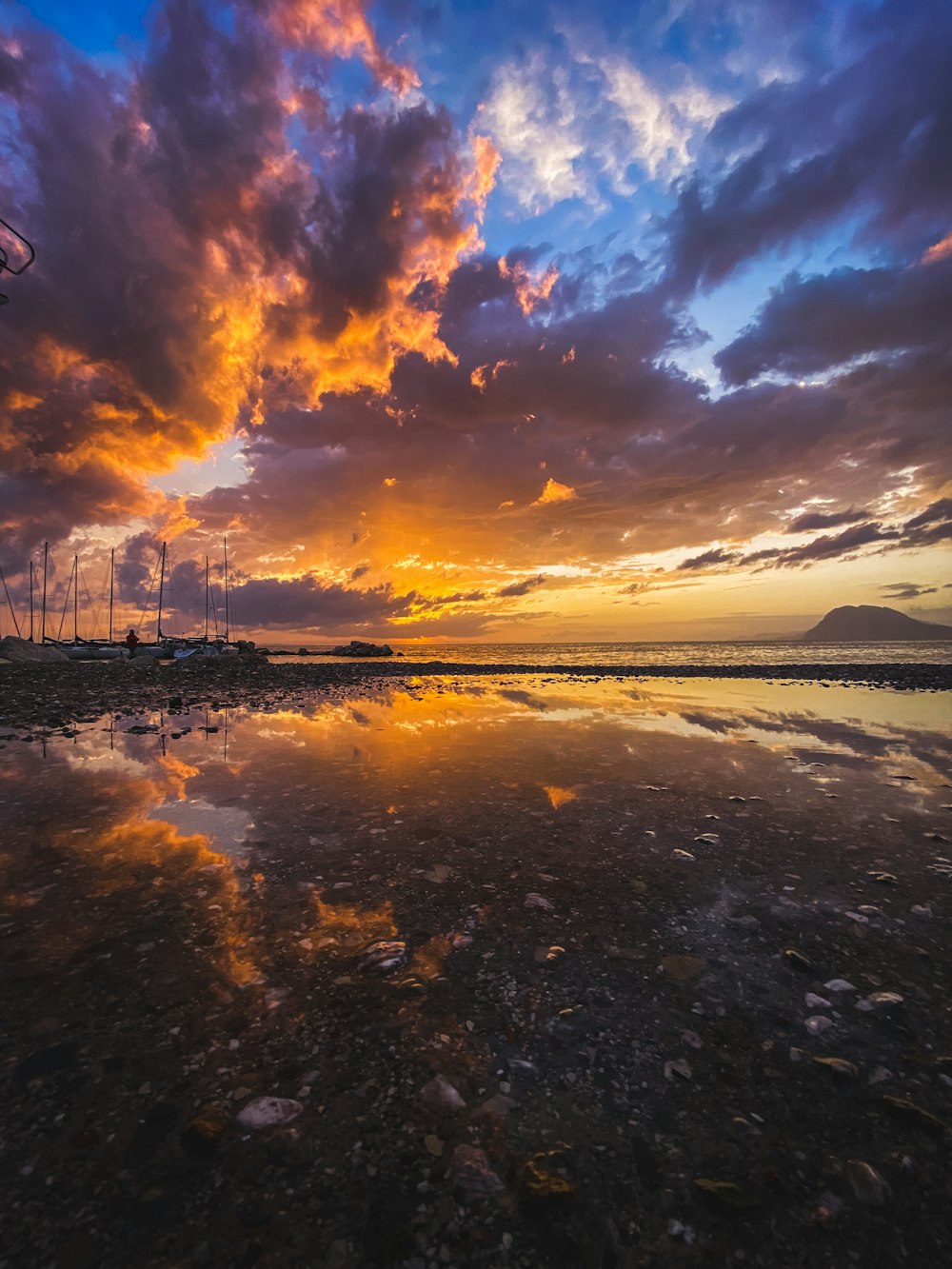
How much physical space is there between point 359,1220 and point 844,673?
41.5m

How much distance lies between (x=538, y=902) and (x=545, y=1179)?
2.37 m

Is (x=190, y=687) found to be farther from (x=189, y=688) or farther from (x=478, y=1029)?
(x=478, y=1029)

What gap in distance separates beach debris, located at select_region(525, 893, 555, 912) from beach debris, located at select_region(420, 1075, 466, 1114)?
1.92 meters

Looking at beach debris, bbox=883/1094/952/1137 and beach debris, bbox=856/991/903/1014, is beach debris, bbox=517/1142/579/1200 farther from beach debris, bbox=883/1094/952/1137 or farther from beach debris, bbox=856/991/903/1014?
beach debris, bbox=856/991/903/1014

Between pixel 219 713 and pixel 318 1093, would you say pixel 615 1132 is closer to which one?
pixel 318 1093

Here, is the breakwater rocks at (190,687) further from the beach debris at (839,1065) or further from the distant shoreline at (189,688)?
the beach debris at (839,1065)

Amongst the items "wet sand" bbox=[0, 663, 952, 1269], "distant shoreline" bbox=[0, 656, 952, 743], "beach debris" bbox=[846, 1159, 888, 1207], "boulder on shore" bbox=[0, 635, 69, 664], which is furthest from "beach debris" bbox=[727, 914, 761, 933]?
"boulder on shore" bbox=[0, 635, 69, 664]

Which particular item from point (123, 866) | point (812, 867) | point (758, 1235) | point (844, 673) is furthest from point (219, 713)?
point (844, 673)

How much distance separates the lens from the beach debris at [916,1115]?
2.34 m

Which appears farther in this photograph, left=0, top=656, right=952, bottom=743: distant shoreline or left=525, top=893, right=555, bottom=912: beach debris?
left=0, top=656, right=952, bottom=743: distant shoreline

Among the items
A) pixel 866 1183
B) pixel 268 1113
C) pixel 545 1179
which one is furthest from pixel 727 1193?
pixel 268 1113

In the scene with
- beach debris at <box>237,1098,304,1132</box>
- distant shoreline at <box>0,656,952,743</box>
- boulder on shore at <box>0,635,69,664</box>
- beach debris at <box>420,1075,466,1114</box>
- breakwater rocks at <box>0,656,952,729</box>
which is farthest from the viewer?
boulder on shore at <box>0,635,69,664</box>

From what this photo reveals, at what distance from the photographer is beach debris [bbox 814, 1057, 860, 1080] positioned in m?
2.65

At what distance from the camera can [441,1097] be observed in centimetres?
251
